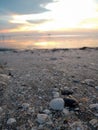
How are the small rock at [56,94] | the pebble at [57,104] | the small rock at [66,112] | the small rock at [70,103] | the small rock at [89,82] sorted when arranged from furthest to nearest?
1. the small rock at [89,82]
2. the small rock at [56,94]
3. the small rock at [70,103]
4. the pebble at [57,104]
5. the small rock at [66,112]

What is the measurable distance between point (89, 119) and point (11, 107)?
1.60 metres

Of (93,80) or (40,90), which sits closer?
(40,90)

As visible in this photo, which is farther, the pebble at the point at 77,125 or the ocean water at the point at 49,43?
the ocean water at the point at 49,43

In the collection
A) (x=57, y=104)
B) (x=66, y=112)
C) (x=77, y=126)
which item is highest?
(x=57, y=104)

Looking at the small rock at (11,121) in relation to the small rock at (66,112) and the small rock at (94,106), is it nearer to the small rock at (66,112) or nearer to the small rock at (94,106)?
the small rock at (66,112)

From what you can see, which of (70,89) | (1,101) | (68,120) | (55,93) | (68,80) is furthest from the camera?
(68,80)

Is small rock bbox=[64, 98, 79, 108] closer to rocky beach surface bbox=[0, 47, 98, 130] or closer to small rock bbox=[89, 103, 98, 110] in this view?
rocky beach surface bbox=[0, 47, 98, 130]

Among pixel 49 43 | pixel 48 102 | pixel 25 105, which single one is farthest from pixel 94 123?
pixel 49 43

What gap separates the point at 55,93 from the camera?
5383 mm

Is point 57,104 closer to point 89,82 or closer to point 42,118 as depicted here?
point 42,118

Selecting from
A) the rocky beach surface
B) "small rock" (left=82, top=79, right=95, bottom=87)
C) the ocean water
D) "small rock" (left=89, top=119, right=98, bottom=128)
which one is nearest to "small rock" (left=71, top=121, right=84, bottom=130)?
the rocky beach surface

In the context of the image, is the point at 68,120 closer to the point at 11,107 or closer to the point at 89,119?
the point at 89,119

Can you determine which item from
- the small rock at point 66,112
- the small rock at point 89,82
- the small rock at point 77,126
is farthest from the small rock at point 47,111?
the small rock at point 89,82

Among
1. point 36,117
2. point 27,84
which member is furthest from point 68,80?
point 36,117
